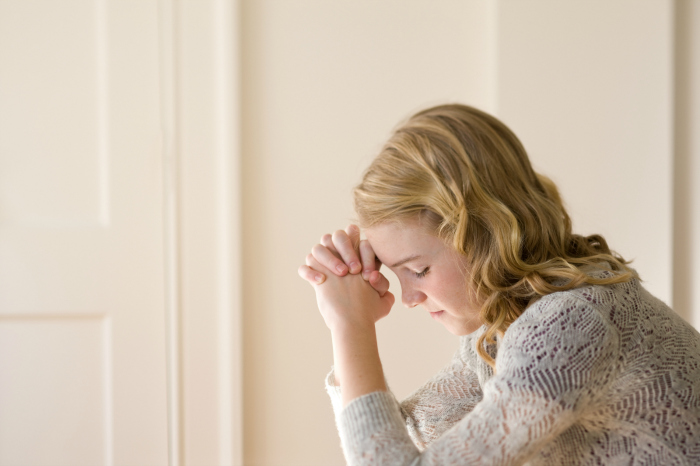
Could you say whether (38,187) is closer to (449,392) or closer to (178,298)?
(178,298)

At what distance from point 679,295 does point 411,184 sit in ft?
3.75

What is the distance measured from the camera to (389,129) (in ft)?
5.88

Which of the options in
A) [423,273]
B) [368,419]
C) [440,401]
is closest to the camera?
[368,419]

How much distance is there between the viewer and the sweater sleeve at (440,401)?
123cm

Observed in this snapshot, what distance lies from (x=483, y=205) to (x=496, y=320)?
0.71 ft

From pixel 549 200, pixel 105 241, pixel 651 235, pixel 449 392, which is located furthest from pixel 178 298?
pixel 651 235

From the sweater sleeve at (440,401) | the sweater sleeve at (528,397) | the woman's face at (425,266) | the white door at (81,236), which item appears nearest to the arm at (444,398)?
the sweater sleeve at (440,401)

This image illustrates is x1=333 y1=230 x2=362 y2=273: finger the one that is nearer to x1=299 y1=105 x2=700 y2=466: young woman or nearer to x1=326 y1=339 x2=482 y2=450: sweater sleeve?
x1=299 y1=105 x2=700 y2=466: young woman

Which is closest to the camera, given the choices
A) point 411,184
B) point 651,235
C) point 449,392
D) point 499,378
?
Answer: point 499,378

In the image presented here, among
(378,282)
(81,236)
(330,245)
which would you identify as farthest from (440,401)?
(81,236)

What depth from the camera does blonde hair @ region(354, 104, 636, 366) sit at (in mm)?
1023

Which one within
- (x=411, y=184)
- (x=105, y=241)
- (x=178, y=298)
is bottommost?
(x=178, y=298)

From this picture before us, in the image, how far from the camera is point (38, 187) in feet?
5.78

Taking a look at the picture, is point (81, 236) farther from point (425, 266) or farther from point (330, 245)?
point (425, 266)
